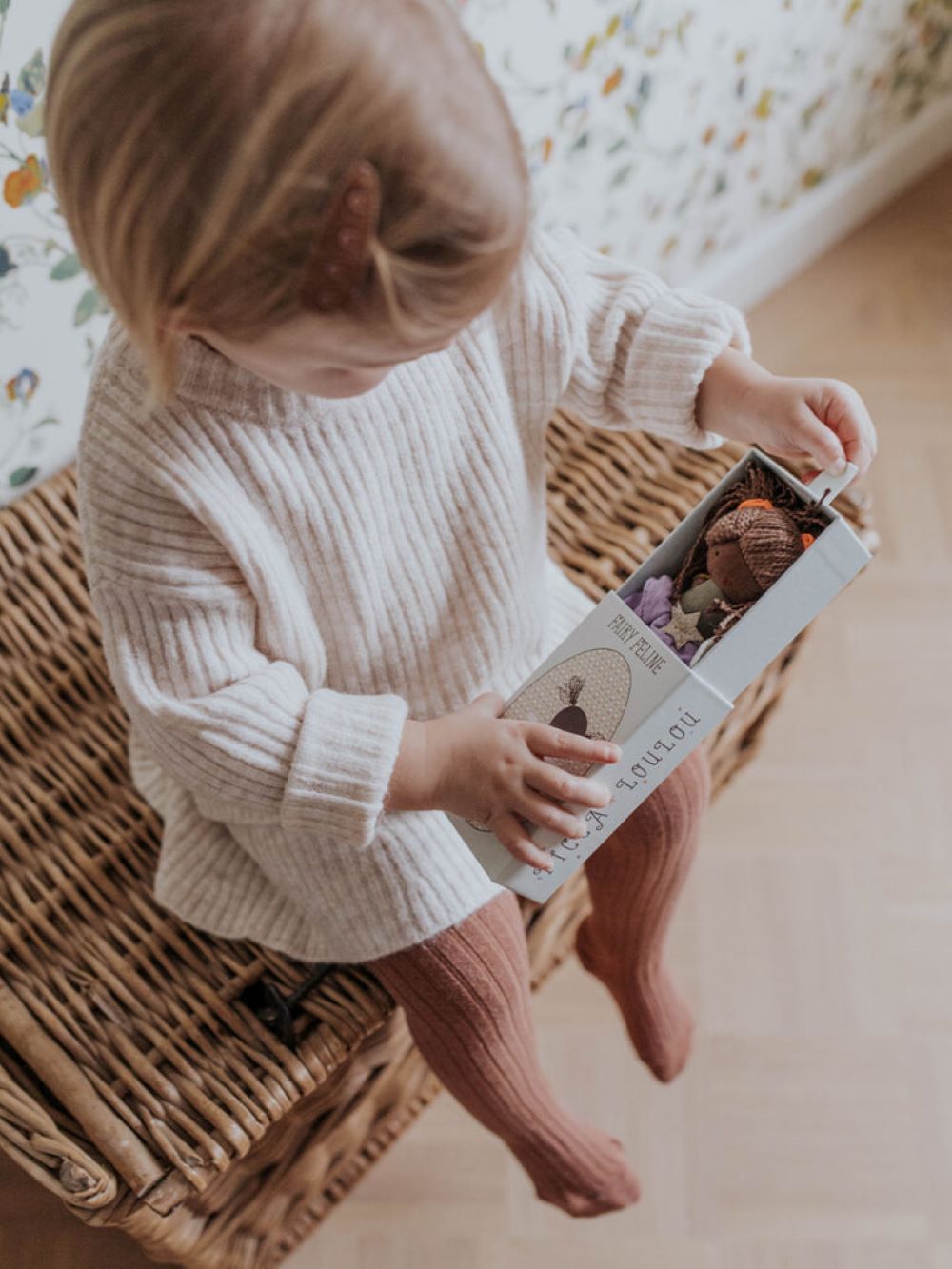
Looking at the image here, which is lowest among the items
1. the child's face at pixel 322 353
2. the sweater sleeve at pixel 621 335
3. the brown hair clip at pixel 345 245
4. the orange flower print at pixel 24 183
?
the sweater sleeve at pixel 621 335

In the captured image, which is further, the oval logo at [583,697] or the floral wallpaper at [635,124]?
the floral wallpaper at [635,124]

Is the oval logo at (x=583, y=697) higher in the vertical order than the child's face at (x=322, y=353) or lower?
lower

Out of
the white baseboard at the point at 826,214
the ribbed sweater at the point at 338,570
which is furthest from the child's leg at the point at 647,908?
the white baseboard at the point at 826,214

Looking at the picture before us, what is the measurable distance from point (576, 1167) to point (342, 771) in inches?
16.1

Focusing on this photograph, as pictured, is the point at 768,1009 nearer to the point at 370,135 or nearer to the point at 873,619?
the point at 873,619

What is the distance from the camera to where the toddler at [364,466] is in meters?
0.46

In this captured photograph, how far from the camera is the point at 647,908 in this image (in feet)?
2.99

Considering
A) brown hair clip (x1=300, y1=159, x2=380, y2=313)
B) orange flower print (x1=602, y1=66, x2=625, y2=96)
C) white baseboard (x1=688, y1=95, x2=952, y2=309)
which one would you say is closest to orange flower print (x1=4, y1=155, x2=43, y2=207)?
brown hair clip (x1=300, y1=159, x2=380, y2=313)

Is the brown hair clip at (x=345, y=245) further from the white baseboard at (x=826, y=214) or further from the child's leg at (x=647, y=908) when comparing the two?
the white baseboard at (x=826, y=214)

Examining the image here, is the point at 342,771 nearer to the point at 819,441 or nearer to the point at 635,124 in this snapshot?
the point at 819,441

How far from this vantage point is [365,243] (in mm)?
461

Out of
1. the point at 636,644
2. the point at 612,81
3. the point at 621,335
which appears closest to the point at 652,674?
the point at 636,644

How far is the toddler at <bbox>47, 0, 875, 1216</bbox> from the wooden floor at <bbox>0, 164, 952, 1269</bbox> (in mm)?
163


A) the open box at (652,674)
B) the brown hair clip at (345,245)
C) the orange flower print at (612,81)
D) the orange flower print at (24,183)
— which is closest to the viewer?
the brown hair clip at (345,245)
